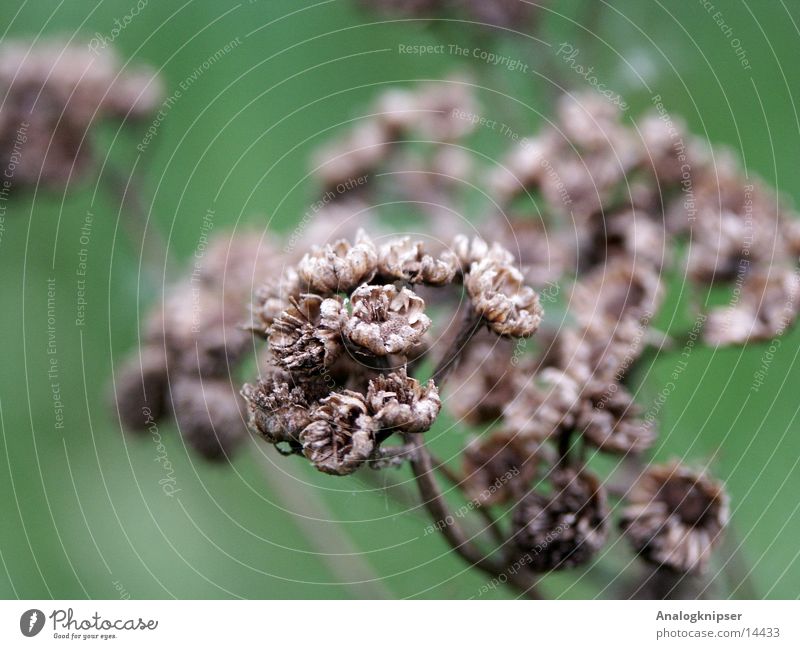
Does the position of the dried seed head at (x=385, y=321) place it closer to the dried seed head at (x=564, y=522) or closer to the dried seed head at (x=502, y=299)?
the dried seed head at (x=502, y=299)

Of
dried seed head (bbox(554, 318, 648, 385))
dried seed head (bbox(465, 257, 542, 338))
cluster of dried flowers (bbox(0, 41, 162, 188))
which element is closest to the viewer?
dried seed head (bbox(465, 257, 542, 338))

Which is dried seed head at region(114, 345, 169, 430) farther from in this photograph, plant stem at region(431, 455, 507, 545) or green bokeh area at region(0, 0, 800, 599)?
plant stem at region(431, 455, 507, 545)

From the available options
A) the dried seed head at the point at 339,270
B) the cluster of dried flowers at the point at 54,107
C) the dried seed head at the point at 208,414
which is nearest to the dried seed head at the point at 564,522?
the dried seed head at the point at 339,270

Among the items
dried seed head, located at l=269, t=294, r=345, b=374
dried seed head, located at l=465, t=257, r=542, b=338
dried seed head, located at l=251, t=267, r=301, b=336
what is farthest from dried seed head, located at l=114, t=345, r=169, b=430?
dried seed head, located at l=465, t=257, r=542, b=338

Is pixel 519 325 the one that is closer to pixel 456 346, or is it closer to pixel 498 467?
pixel 456 346

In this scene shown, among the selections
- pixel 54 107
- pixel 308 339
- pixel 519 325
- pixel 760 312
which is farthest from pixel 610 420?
pixel 54 107
